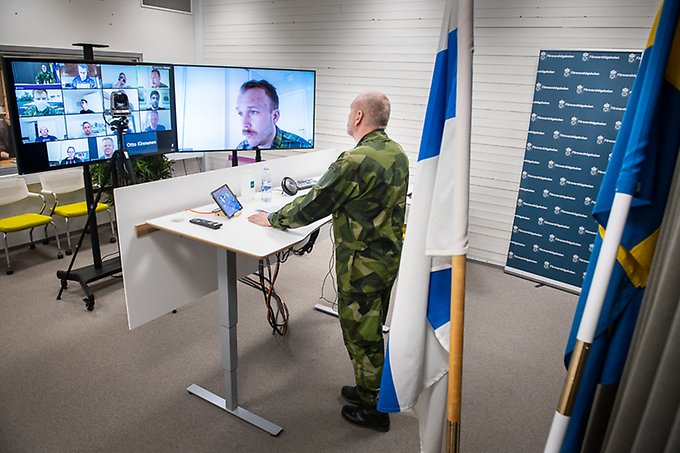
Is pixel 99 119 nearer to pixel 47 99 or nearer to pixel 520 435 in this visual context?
pixel 47 99

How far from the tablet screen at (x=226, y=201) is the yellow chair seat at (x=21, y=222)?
8.26 ft

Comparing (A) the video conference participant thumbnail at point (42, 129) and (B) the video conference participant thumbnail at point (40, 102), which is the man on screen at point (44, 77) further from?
(A) the video conference participant thumbnail at point (42, 129)

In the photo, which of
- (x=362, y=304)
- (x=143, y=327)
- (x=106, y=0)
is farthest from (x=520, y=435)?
(x=106, y=0)

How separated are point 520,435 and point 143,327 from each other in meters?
2.68

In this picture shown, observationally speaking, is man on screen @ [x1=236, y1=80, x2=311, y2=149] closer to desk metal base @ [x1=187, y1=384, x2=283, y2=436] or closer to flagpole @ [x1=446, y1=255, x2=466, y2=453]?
desk metal base @ [x1=187, y1=384, x2=283, y2=436]

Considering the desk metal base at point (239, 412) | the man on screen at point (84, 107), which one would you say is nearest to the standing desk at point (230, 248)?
the desk metal base at point (239, 412)

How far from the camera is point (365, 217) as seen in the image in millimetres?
2236

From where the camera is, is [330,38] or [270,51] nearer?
[330,38]

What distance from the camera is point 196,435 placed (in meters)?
2.38

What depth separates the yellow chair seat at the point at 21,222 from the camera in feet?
13.3

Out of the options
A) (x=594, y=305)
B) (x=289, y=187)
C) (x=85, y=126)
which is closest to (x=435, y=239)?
(x=594, y=305)

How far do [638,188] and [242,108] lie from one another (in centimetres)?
342

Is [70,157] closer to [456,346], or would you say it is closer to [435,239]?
[435,239]

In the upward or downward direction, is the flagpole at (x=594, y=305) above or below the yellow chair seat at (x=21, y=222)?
above
